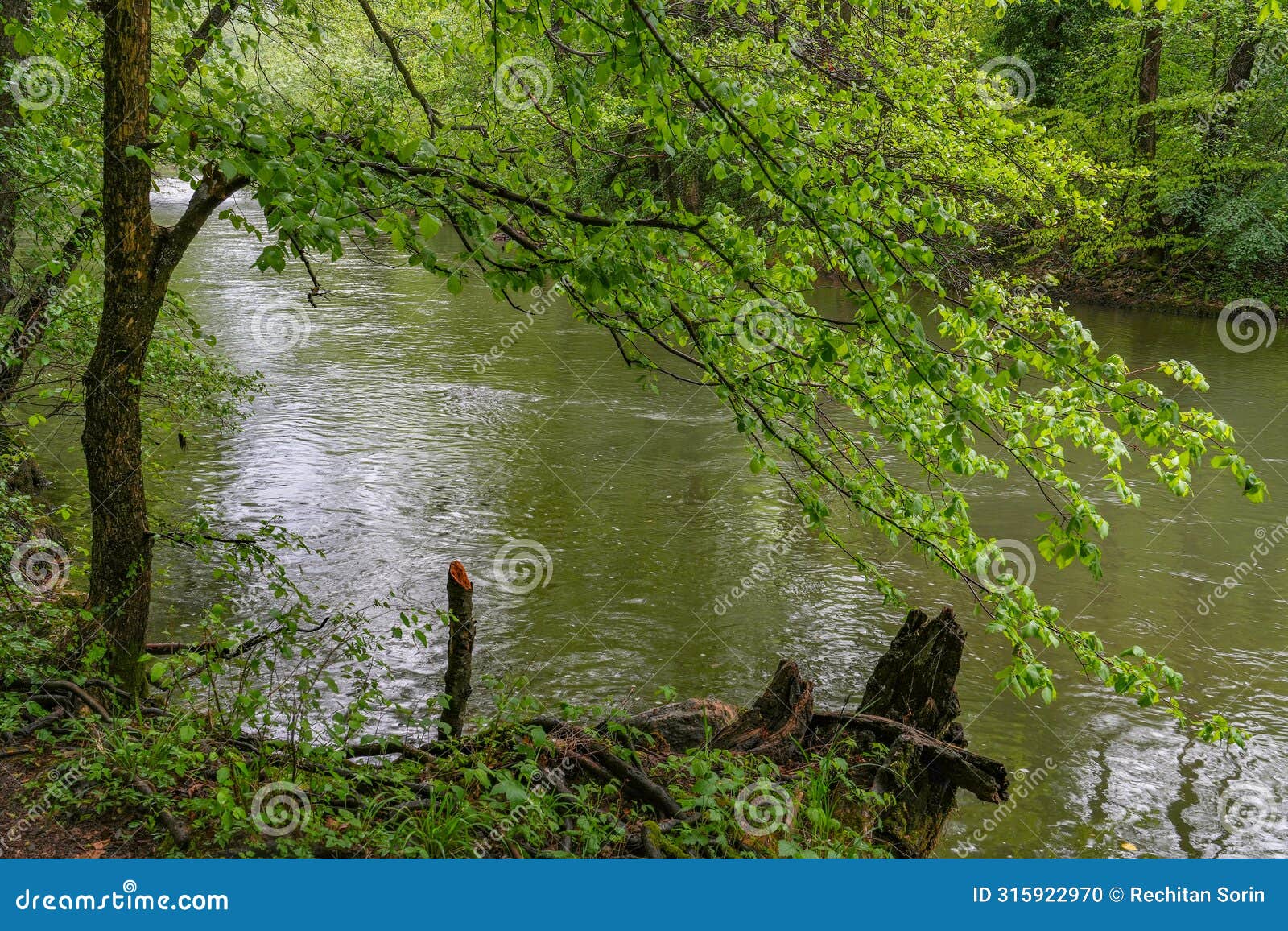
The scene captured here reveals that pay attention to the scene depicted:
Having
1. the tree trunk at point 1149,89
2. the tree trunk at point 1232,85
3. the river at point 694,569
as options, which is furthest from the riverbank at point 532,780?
the tree trunk at point 1149,89

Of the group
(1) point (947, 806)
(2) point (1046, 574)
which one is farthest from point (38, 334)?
(2) point (1046, 574)

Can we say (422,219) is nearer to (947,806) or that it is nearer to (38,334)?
(947,806)

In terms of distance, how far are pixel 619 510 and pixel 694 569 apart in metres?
1.94

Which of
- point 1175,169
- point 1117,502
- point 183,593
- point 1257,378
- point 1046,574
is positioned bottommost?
point 183,593

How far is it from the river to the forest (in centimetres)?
6

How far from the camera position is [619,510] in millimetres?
12086

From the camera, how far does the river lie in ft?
23.2

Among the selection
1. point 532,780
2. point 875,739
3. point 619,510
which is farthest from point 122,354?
point 619,510

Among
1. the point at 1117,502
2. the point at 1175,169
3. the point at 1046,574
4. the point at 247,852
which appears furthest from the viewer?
the point at 1175,169

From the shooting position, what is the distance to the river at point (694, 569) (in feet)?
23.2

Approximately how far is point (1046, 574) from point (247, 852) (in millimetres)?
8806

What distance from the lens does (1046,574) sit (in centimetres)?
1062

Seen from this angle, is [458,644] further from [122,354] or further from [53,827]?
[122,354]

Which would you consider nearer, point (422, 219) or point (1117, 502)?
point (422, 219)
